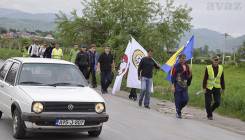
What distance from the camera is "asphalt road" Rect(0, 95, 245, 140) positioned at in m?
10.6

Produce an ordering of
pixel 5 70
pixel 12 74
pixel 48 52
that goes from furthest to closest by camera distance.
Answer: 1. pixel 48 52
2. pixel 5 70
3. pixel 12 74

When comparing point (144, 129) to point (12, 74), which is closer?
point (12, 74)

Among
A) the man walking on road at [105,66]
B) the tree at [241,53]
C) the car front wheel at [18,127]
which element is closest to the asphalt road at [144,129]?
the car front wheel at [18,127]

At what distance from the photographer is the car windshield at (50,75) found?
417 inches

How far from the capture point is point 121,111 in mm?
15672

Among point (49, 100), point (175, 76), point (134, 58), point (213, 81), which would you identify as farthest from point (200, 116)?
→ point (49, 100)

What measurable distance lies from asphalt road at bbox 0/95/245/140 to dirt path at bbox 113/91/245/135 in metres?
0.47

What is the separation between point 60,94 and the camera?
32.2 ft

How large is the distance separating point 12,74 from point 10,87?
521 millimetres

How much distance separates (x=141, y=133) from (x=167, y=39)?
683 inches

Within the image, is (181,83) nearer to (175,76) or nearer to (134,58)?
(175,76)

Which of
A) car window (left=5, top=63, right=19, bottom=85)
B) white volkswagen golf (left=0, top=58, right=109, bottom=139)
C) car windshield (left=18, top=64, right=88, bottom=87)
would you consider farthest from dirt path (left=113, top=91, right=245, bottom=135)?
car window (left=5, top=63, right=19, bottom=85)

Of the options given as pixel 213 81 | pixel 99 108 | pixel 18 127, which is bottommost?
pixel 18 127

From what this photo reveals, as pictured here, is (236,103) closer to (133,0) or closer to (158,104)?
(158,104)
